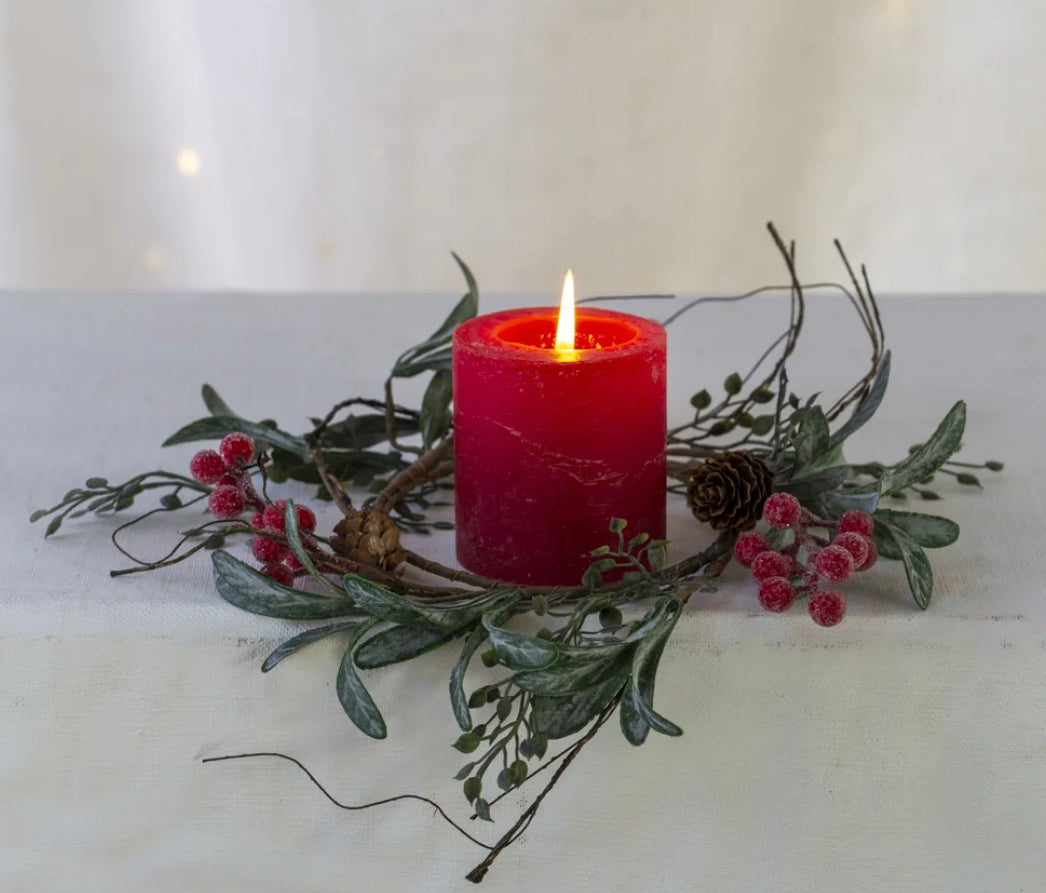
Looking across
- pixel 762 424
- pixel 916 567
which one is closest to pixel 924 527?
pixel 916 567

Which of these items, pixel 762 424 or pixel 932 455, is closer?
pixel 932 455

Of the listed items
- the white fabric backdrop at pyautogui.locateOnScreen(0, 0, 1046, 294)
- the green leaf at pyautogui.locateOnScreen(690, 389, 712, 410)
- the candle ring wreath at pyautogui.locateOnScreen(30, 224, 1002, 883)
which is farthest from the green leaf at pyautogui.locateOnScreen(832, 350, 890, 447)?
the white fabric backdrop at pyautogui.locateOnScreen(0, 0, 1046, 294)

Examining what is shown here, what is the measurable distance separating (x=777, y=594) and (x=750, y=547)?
3cm

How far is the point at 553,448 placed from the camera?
48cm

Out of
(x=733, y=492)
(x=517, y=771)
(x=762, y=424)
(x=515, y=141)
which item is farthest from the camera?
(x=515, y=141)

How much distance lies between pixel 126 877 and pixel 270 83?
53.1 inches

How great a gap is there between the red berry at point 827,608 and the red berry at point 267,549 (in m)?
0.19

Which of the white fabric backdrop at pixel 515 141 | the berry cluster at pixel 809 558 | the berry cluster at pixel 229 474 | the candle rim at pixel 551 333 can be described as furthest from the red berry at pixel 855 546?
the white fabric backdrop at pixel 515 141

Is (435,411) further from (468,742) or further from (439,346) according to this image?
(468,742)

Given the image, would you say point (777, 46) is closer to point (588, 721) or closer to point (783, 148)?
point (783, 148)

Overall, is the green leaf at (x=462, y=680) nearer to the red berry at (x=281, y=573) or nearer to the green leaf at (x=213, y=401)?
the red berry at (x=281, y=573)

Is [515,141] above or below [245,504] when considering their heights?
above

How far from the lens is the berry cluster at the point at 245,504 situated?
480 millimetres

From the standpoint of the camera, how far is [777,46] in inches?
64.1
